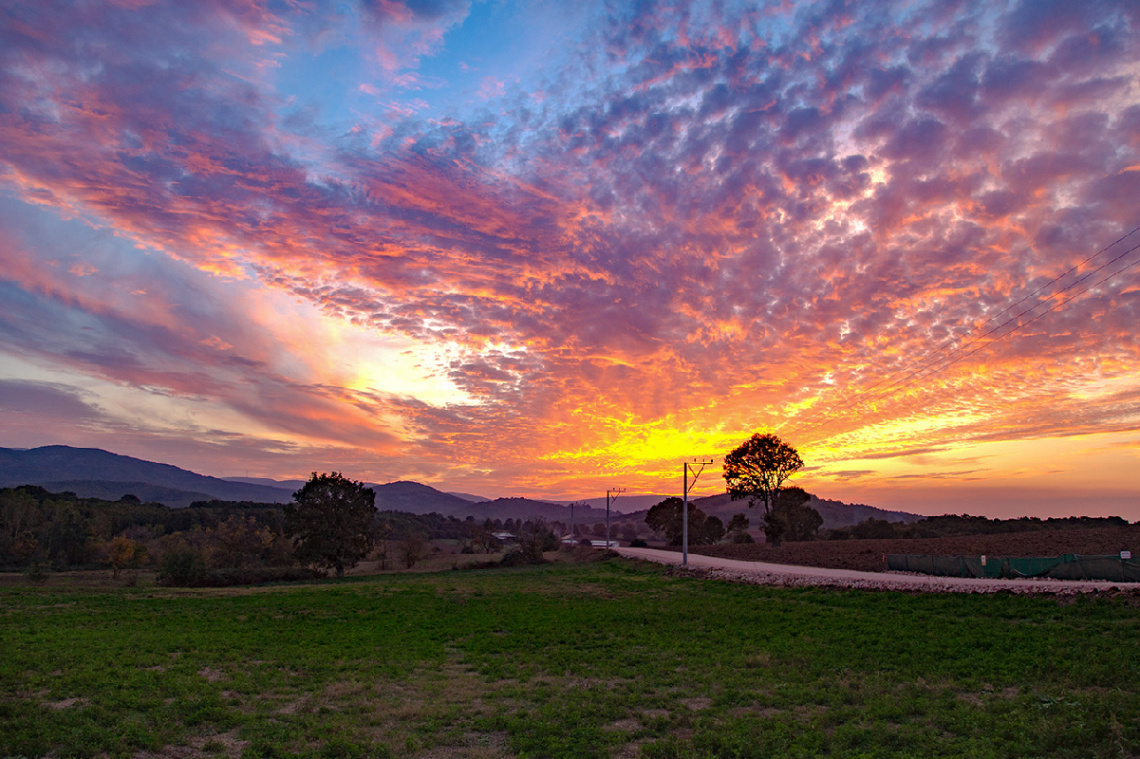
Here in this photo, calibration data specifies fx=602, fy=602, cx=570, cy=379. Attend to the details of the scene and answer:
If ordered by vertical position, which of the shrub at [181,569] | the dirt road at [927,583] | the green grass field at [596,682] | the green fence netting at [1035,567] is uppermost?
the green fence netting at [1035,567]

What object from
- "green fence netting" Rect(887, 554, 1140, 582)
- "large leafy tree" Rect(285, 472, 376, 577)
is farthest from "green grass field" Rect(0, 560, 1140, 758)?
"large leafy tree" Rect(285, 472, 376, 577)

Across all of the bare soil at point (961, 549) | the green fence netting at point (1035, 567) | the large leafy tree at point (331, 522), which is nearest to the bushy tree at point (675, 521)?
the bare soil at point (961, 549)

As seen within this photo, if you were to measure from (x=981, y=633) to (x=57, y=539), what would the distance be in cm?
10981

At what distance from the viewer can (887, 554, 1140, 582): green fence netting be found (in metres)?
27.5

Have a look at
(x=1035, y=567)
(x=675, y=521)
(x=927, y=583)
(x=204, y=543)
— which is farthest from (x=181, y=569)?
(x=675, y=521)

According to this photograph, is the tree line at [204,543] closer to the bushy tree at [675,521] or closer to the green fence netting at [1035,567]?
the bushy tree at [675,521]

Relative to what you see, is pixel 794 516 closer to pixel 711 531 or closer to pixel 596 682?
pixel 711 531

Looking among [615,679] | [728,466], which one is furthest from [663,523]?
[615,679]

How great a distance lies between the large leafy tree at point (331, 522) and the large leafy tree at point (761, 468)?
5069cm

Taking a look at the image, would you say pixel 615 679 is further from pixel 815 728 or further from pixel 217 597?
pixel 217 597

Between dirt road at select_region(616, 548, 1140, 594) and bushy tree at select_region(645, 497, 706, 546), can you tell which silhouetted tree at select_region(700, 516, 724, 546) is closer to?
bushy tree at select_region(645, 497, 706, 546)

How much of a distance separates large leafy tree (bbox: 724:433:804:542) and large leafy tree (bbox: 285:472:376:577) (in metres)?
50.7

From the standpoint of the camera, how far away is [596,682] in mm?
15836

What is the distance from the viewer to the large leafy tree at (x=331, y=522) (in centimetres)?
6253
